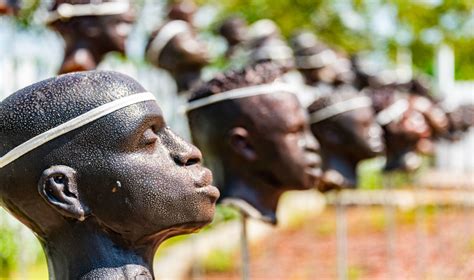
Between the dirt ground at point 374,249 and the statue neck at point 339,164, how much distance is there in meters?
1.39

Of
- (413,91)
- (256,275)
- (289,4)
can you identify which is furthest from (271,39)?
(289,4)

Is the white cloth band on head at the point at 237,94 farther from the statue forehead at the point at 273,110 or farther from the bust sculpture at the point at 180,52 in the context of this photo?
the bust sculpture at the point at 180,52

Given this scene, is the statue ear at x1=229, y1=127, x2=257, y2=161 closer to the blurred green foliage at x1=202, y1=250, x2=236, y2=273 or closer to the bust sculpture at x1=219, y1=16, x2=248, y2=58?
the bust sculpture at x1=219, y1=16, x2=248, y2=58

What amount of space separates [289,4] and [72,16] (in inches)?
427

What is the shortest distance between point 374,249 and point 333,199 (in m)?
4.44

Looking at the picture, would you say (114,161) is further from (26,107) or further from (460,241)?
(460,241)

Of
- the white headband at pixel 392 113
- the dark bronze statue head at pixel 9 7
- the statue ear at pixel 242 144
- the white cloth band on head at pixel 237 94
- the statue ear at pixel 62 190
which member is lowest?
the statue ear at pixel 62 190

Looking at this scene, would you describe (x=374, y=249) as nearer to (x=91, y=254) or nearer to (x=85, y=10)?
(x=85, y=10)

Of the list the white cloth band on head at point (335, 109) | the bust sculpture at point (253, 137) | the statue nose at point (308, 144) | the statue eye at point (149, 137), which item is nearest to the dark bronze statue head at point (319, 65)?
the white cloth band on head at point (335, 109)

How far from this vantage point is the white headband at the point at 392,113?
772 centimetres

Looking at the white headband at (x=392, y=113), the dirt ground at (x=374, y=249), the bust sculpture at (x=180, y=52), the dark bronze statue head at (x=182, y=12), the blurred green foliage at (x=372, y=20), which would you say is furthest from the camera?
the blurred green foliage at (x=372, y=20)

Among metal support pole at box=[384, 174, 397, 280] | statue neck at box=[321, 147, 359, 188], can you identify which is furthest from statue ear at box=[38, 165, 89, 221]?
metal support pole at box=[384, 174, 397, 280]

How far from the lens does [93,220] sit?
9.14 ft

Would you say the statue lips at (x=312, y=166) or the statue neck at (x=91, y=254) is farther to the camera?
the statue lips at (x=312, y=166)
